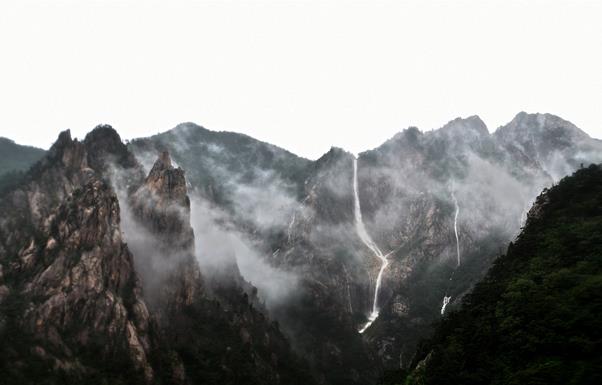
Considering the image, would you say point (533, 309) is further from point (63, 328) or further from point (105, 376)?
point (63, 328)

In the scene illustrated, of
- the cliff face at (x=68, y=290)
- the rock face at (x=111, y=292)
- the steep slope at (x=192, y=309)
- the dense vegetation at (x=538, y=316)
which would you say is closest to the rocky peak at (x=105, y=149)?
the rock face at (x=111, y=292)

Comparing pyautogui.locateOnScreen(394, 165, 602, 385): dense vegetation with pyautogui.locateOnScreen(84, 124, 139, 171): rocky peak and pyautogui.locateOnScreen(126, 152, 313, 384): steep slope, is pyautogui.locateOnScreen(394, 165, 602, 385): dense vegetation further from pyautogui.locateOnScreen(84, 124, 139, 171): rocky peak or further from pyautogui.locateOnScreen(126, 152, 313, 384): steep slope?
pyautogui.locateOnScreen(84, 124, 139, 171): rocky peak

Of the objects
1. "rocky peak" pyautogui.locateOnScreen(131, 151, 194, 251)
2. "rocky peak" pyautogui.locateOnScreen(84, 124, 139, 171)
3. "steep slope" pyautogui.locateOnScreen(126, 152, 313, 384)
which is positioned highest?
"rocky peak" pyautogui.locateOnScreen(84, 124, 139, 171)

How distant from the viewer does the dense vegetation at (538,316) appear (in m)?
54.8

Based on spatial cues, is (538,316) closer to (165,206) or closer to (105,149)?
(165,206)

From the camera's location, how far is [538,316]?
63906 millimetres

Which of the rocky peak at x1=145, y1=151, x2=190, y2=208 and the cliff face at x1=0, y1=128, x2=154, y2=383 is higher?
the rocky peak at x1=145, y1=151, x2=190, y2=208

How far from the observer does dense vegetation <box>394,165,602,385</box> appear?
5475 centimetres

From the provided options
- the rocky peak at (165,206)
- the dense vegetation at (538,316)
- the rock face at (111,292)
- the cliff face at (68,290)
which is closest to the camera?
the dense vegetation at (538,316)

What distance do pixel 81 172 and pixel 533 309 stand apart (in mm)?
132867

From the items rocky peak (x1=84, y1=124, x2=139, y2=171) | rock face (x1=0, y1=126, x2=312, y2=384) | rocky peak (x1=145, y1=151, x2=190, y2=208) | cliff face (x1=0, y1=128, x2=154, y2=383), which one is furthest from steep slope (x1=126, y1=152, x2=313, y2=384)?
cliff face (x1=0, y1=128, x2=154, y2=383)

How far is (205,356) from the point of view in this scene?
483 feet

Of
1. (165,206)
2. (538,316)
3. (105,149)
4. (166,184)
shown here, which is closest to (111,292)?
(165,206)

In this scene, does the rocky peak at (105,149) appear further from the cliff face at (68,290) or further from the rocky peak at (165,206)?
the cliff face at (68,290)
